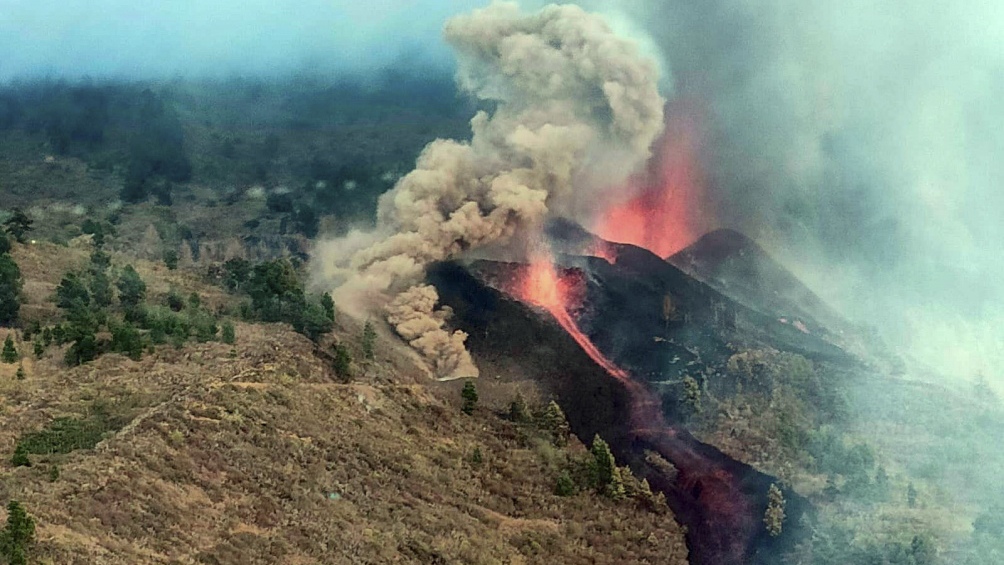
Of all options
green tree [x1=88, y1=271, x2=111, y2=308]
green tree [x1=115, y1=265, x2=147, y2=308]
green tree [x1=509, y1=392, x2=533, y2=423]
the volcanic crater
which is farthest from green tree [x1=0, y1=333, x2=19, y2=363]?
the volcanic crater

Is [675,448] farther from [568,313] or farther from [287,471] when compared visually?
[287,471]

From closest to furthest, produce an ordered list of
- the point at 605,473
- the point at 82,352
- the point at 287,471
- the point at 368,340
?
1. the point at 287,471
2. the point at 82,352
3. the point at 605,473
4. the point at 368,340

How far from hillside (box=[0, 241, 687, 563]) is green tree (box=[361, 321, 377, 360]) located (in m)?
1.00

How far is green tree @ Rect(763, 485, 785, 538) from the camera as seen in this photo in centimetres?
6331

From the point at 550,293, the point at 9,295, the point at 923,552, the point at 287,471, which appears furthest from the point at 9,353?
the point at 923,552

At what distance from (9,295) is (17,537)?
125 feet

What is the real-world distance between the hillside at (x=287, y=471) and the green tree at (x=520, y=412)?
725mm

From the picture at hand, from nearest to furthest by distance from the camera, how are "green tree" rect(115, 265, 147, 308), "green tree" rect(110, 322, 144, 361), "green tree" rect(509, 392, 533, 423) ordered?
"green tree" rect(110, 322, 144, 361) < "green tree" rect(509, 392, 533, 423) < "green tree" rect(115, 265, 147, 308)

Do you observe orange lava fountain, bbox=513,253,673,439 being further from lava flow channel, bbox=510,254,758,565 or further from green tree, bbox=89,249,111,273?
green tree, bbox=89,249,111,273

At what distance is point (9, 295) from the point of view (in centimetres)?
7394

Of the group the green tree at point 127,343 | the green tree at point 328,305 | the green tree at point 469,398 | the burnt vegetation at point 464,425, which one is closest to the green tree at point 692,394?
the burnt vegetation at point 464,425

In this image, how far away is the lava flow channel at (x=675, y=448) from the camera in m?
63.4

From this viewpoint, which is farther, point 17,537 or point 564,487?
point 564,487

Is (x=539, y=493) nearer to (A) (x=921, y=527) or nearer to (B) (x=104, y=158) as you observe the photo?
(A) (x=921, y=527)
